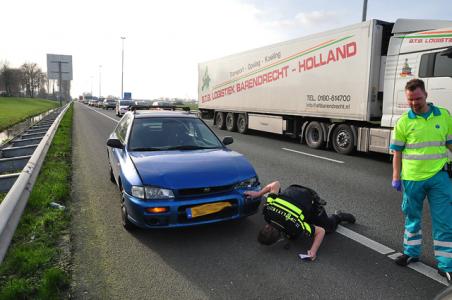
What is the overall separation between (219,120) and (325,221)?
51.6 feet

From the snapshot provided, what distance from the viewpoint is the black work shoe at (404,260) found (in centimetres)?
360

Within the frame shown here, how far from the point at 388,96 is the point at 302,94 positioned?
348 cm

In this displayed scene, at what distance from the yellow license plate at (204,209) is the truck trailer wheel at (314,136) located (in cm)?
829

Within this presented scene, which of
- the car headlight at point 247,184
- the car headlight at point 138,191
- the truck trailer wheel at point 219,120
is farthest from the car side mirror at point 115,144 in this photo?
the truck trailer wheel at point 219,120

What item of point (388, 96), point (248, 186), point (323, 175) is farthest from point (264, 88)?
Result: point (248, 186)

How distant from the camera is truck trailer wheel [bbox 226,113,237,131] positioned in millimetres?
17984

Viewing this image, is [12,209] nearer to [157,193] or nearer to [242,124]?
[157,193]

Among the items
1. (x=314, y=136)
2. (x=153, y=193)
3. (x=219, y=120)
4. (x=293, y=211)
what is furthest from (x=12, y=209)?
(x=219, y=120)

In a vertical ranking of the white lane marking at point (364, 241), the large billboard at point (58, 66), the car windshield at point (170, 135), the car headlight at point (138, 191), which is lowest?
the white lane marking at point (364, 241)

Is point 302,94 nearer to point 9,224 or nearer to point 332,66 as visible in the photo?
point 332,66

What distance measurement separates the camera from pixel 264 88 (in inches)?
578

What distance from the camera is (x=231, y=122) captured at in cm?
1825

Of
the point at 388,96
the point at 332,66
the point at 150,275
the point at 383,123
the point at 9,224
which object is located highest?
the point at 332,66

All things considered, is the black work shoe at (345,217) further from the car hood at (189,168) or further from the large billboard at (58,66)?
the large billboard at (58,66)
